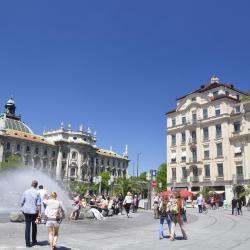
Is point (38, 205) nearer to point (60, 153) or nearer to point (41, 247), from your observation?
point (41, 247)

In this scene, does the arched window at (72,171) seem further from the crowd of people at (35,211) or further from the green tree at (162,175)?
the crowd of people at (35,211)

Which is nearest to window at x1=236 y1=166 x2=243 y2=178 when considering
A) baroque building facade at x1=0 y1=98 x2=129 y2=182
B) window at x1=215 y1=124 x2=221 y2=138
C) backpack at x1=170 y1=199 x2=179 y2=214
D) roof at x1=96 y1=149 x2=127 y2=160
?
window at x1=215 y1=124 x2=221 y2=138

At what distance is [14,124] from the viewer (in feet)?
353

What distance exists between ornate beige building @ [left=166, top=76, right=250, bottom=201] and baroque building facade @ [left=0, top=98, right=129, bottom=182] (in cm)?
4717

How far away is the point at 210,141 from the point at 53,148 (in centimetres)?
6022

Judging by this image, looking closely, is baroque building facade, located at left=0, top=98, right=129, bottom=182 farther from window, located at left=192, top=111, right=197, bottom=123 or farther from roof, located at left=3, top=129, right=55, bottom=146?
window, located at left=192, top=111, right=197, bottom=123

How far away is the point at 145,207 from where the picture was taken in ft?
124

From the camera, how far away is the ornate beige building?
175 feet

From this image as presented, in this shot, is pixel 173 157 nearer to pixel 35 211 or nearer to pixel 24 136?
pixel 35 211

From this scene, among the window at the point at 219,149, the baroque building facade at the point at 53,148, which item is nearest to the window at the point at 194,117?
the window at the point at 219,149

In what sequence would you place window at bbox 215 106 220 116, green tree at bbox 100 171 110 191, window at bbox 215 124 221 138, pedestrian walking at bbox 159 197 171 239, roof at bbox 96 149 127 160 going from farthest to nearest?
roof at bbox 96 149 127 160, green tree at bbox 100 171 110 191, window at bbox 215 106 220 116, window at bbox 215 124 221 138, pedestrian walking at bbox 159 197 171 239

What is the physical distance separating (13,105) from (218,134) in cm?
8036

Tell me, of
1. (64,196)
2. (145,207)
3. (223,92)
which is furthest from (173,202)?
(223,92)

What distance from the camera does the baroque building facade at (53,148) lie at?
96.6 metres
